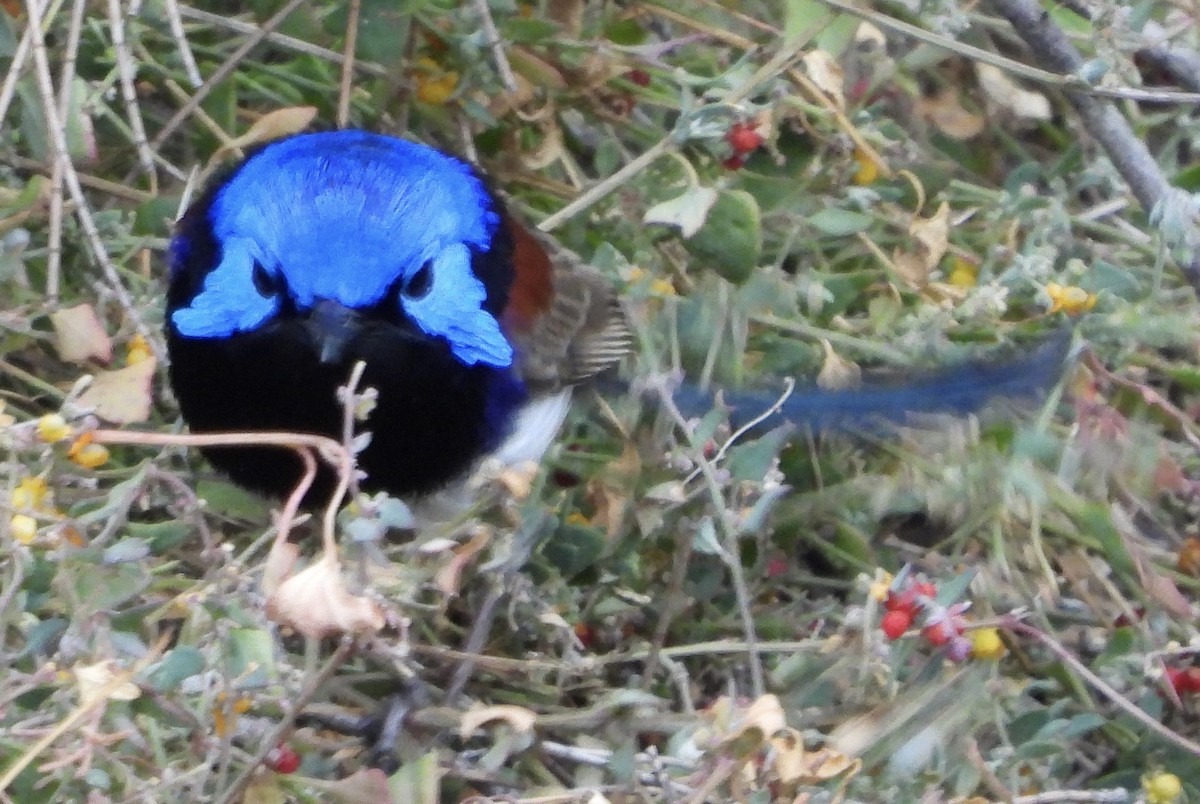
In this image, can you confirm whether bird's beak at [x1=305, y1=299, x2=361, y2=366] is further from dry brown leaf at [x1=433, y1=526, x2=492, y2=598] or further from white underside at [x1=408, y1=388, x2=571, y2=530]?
dry brown leaf at [x1=433, y1=526, x2=492, y2=598]

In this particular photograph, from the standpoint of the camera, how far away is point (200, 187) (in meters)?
2.48

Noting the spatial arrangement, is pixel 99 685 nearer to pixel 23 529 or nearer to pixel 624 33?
pixel 23 529

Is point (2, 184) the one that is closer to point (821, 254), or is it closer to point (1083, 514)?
point (821, 254)

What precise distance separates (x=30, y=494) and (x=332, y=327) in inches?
20.7

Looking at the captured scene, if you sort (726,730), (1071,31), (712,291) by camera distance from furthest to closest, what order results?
1. (1071,31)
2. (712,291)
3. (726,730)

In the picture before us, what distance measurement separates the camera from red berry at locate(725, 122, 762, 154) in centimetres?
238

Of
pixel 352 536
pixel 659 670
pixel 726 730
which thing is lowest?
pixel 659 670

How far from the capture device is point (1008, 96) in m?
3.00

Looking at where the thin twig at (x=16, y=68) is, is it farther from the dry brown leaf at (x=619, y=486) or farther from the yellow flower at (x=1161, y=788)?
the yellow flower at (x=1161, y=788)

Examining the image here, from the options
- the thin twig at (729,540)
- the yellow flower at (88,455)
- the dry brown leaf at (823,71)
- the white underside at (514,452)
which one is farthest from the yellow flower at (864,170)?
the yellow flower at (88,455)

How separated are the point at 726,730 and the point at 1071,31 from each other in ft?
5.44

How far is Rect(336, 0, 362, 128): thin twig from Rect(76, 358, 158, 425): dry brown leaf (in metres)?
0.65

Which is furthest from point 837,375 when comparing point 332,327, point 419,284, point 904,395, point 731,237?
point 332,327

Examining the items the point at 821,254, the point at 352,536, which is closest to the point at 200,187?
the point at 821,254
